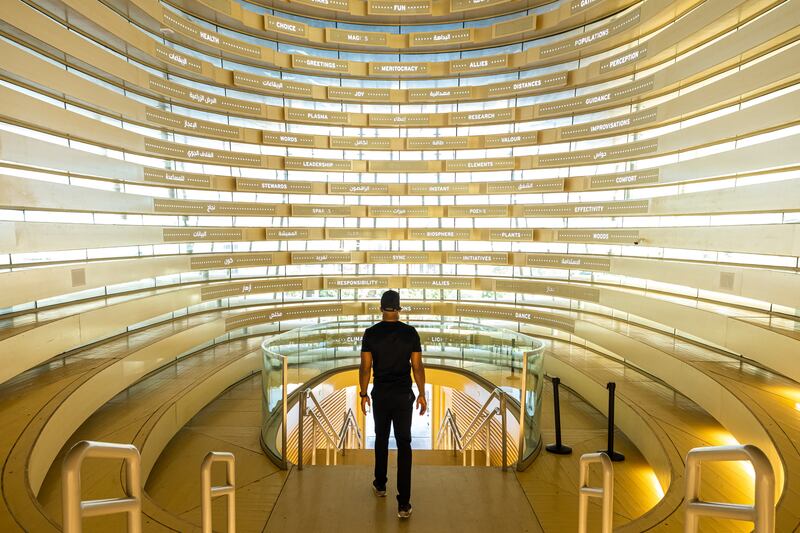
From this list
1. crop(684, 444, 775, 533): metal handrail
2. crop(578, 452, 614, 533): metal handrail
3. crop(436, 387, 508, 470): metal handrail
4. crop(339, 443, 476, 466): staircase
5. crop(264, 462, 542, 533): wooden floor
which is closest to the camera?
crop(684, 444, 775, 533): metal handrail

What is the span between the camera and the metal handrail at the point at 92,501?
4.33 feet

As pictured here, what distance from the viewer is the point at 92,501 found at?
136cm

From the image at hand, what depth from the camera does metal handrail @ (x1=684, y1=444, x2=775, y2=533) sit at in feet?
4.26

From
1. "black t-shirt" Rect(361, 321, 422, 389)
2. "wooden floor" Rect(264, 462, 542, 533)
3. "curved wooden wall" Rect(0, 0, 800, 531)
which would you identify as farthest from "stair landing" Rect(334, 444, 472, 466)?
"black t-shirt" Rect(361, 321, 422, 389)

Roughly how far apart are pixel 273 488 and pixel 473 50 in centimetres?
1063

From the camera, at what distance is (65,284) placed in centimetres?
623

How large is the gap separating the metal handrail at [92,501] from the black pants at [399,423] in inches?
80.9

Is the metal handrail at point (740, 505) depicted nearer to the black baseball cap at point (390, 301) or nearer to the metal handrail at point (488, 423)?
the black baseball cap at point (390, 301)

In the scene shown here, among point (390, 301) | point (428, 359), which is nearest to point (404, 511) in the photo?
point (390, 301)

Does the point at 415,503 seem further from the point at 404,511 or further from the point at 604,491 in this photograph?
the point at 604,491

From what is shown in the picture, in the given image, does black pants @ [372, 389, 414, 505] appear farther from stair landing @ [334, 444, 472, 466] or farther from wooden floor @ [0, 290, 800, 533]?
stair landing @ [334, 444, 472, 466]

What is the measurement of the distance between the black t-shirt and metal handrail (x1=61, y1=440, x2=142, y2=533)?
6.98 ft

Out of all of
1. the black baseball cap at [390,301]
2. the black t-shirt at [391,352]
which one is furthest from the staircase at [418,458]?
the black baseball cap at [390,301]

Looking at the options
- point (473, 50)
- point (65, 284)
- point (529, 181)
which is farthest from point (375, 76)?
point (65, 284)
